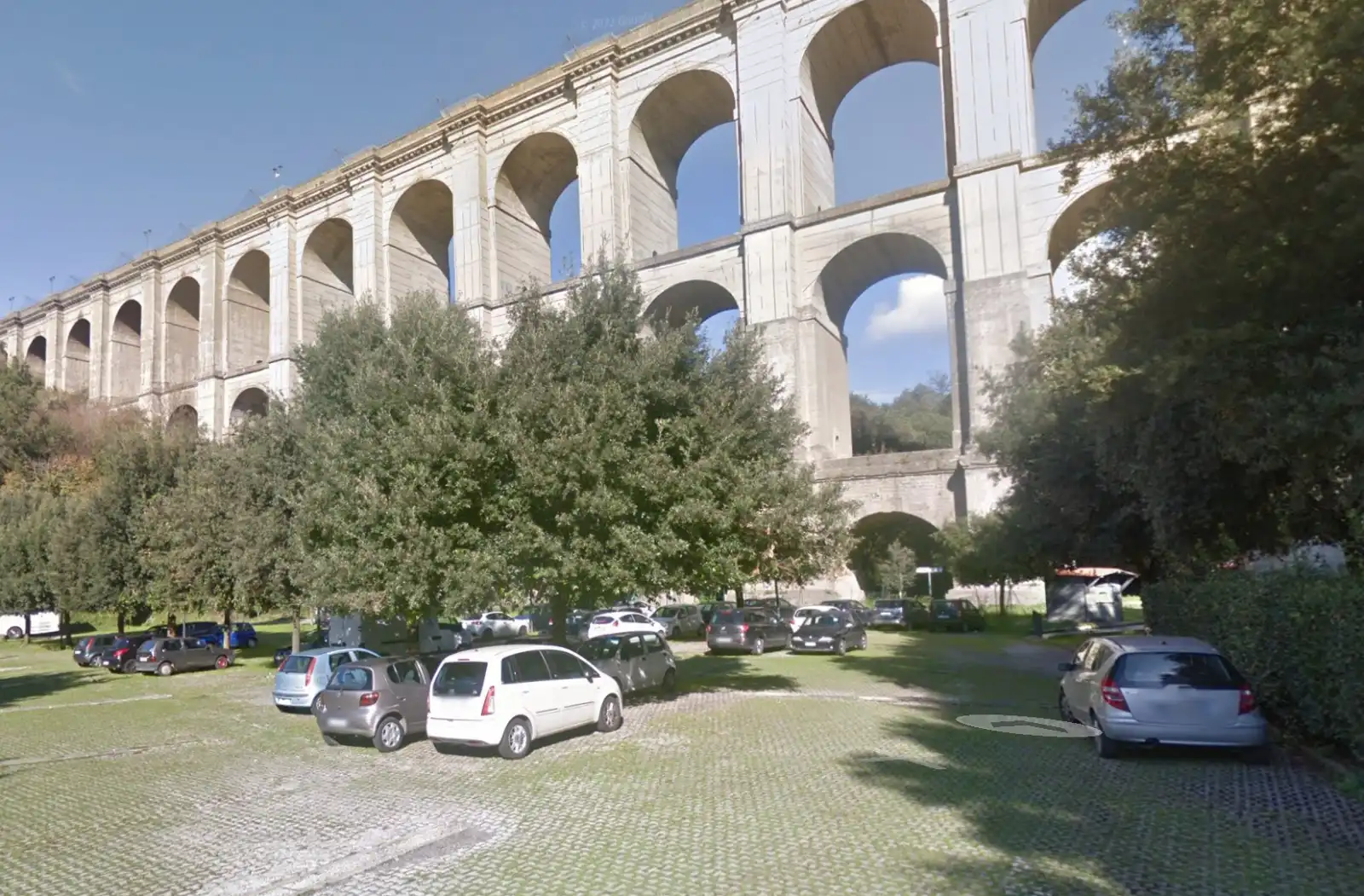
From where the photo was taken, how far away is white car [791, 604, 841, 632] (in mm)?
26938

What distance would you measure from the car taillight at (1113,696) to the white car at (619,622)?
19833 millimetres

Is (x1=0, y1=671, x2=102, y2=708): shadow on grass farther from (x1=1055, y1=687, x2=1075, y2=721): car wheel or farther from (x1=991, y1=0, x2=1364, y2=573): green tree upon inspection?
(x1=991, y1=0, x2=1364, y2=573): green tree

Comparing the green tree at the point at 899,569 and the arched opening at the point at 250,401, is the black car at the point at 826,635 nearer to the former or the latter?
the green tree at the point at 899,569

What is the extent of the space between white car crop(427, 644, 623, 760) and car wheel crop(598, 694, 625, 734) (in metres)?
0.49

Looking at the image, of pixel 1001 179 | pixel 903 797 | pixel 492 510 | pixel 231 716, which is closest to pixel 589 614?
pixel 231 716

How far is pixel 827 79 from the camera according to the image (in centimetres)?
3944

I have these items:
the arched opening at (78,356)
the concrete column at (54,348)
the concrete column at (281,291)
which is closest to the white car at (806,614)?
the concrete column at (281,291)

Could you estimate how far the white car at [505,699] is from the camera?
11.1 m

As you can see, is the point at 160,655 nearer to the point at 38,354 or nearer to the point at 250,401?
the point at 250,401

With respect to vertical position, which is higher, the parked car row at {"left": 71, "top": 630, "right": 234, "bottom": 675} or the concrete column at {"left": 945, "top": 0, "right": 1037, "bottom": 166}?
the concrete column at {"left": 945, "top": 0, "right": 1037, "bottom": 166}

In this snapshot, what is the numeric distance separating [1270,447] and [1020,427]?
1221cm

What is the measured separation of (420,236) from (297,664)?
127ft

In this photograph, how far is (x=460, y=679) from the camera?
1138 cm

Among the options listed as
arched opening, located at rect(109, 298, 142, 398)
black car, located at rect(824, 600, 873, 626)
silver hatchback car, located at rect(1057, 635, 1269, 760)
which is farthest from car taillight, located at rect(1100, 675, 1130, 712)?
arched opening, located at rect(109, 298, 142, 398)
